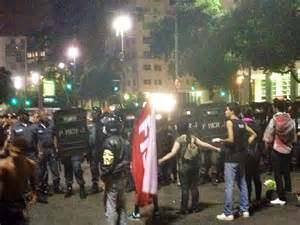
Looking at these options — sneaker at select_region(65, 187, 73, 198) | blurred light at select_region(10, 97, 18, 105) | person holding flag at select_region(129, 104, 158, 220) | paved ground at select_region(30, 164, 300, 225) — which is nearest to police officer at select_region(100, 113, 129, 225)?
person holding flag at select_region(129, 104, 158, 220)

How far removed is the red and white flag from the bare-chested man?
6.12 ft

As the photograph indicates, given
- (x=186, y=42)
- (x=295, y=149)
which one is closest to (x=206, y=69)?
(x=186, y=42)

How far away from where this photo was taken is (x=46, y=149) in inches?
549

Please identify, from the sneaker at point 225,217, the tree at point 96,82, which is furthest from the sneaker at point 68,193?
the tree at point 96,82

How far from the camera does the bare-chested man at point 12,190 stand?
262 inches

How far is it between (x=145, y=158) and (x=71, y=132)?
6064 millimetres

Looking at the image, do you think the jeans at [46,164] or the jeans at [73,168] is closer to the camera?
the jeans at [73,168]

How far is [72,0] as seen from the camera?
5247 cm

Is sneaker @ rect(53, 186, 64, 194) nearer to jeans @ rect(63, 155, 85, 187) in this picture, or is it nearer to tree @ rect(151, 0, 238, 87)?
jeans @ rect(63, 155, 85, 187)

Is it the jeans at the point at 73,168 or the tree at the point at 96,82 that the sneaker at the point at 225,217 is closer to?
the jeans at the point at 73,168

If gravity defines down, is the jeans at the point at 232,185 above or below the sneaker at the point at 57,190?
above

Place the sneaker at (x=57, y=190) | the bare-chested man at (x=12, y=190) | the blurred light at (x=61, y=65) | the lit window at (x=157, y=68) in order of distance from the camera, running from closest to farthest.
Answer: the bare-chested man at (x=12, y=190) → the sneaker at (x=57, y=190) → the blurred light at (x=61, y=65) → the lit window at (x=157, y=68)

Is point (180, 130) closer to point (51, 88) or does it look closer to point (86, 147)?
point (86, 147)

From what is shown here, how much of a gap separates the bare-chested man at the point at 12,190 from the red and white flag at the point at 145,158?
1.87 metres
